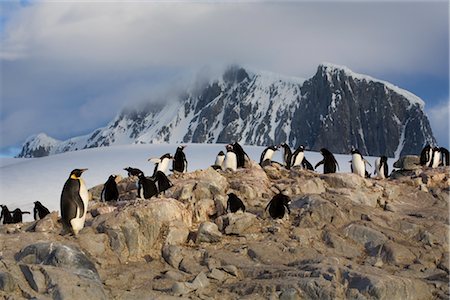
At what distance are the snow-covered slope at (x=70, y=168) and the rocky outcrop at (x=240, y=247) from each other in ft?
40.9

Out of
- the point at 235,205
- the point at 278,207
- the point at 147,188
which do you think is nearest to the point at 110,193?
the point at 147,188

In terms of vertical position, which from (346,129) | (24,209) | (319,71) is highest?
(319,71)

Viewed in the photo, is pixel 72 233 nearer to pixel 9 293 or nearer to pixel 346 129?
pixel 9 293

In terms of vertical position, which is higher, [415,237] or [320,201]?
[320,201]

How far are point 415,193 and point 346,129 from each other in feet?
578

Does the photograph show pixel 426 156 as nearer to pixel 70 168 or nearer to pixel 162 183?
pixel 162 183

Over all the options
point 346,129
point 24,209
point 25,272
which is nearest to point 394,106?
point 346,129

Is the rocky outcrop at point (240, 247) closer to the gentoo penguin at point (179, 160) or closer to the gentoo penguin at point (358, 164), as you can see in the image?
the gentoo penguin at point (179, 160)

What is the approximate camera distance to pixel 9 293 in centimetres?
725

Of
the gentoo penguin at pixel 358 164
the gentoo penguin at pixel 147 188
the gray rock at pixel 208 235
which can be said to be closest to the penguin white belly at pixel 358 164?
the gentoo penguin at pixel 358 164

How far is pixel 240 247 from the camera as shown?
9.86 m

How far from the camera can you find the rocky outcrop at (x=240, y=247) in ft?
26.9

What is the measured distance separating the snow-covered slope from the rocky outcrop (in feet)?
40.9

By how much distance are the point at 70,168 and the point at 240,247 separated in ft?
74.7
